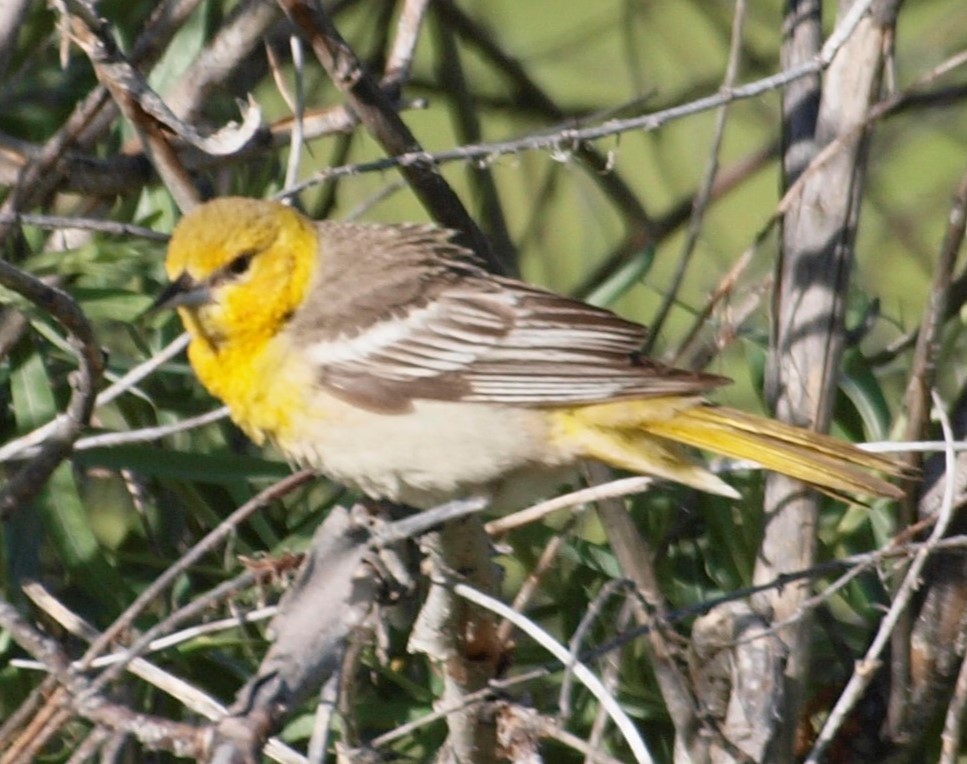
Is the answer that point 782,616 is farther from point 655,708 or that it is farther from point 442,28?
point 442,28

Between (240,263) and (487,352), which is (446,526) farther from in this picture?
(240,263)

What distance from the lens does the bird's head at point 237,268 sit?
3010mm

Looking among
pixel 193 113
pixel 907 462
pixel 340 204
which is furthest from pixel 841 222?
pixel 340 204

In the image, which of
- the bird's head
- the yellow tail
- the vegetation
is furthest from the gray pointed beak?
the yellow tail

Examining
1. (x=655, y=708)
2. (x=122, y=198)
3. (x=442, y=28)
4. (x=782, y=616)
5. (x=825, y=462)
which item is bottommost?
(x=655, y=708)

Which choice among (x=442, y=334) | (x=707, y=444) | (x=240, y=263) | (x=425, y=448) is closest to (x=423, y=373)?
(x=442, y=334)

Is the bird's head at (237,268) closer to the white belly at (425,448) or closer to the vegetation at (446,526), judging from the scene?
the vegetation at (446,526)

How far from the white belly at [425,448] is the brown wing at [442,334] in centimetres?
4

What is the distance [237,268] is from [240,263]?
0.01m

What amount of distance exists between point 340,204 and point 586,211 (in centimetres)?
87

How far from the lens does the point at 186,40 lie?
12.4 ft

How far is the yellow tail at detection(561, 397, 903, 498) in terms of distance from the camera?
289 cm

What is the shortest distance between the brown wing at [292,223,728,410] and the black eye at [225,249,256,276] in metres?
0.17

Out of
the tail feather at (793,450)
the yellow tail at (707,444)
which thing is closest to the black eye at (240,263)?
the yellow tail at (707,444)
